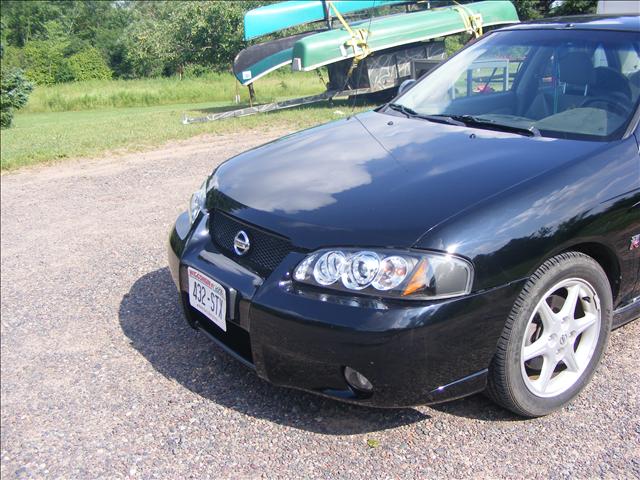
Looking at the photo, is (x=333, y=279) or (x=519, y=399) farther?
(x=519, y=399)

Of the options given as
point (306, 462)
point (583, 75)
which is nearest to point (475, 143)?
point (583, 75)

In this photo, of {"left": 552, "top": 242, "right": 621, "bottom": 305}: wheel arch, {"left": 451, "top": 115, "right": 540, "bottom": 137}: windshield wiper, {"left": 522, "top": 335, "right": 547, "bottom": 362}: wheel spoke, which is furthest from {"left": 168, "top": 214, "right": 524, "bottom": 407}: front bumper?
{"left": 451, "top": 115, "right": 540, "bottom": 137}: windshield wiper

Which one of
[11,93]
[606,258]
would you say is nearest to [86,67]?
[11,93]

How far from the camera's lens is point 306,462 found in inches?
101

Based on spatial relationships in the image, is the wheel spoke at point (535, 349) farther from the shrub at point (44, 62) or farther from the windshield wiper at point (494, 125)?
the shrub at point (44, 62)

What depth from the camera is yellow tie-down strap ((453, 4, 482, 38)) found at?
603 inches

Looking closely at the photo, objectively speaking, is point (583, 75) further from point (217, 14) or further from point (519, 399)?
point (217, 14)

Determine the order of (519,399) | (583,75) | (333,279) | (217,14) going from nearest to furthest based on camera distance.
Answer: (333,279) → (519,399) → (583,75) → (217,14)

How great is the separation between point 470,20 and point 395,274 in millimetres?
14447

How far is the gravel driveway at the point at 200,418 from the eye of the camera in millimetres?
2547

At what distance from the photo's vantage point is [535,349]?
8.69 ft

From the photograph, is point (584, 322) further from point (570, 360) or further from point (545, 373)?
point (545, 373)

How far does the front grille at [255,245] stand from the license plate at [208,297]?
6.2 inches

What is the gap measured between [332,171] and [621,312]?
1.52 metres
